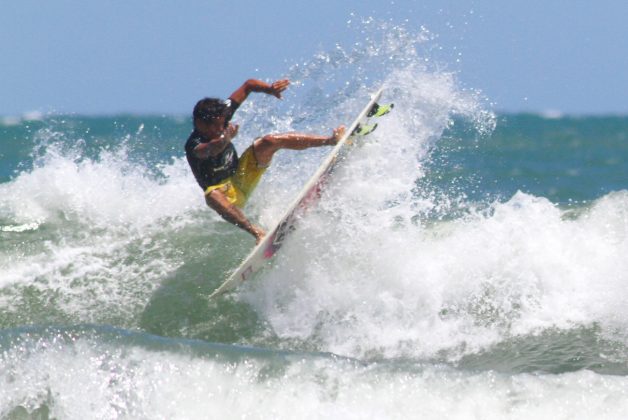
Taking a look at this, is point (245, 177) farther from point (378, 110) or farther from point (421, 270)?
point (421, 270)

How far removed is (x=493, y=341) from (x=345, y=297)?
3.69 ft

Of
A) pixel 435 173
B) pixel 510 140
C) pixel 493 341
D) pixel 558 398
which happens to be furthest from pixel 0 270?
pixel 510 140

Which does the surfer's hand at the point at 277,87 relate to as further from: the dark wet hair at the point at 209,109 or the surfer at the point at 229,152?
the dark wet hair at the point at 209,109

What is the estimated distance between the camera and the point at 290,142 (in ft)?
25.4

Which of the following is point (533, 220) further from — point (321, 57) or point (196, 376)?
point (196, 376)

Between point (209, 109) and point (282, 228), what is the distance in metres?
1.01

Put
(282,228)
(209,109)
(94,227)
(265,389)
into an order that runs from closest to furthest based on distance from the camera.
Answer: (265,389) → (209,109) → (282,228) → (94,227)

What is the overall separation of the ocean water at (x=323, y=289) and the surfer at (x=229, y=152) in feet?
1.50

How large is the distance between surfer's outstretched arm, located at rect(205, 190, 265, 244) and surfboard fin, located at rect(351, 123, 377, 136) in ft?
3.71

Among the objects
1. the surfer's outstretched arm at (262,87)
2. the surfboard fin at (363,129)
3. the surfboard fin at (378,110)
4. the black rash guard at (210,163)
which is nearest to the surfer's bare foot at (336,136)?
the surfboard fin at (363,129)

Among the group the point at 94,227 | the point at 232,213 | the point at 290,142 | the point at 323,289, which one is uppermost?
the point at 290,142

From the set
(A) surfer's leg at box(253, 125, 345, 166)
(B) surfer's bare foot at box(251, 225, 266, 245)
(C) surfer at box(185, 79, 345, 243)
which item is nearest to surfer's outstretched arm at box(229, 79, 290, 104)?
(C) surfer at box(185, 79, 345, 243)

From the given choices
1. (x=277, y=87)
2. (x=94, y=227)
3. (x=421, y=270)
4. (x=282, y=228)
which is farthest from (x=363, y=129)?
(x=94, y=227)

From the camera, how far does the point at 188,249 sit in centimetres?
841
